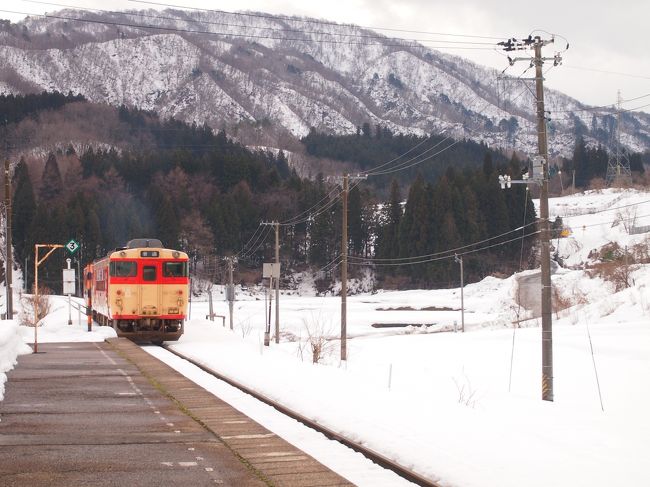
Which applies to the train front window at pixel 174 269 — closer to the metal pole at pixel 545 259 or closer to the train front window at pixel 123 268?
the train front window at pixel 123 268

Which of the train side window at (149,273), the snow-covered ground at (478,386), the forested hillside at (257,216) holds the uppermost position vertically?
the forested hillside at (257,216)

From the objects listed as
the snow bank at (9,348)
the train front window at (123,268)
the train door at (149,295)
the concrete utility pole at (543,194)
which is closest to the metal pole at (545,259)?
the concrete utility pole at (543,194)

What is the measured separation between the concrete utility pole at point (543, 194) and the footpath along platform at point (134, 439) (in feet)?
35.3

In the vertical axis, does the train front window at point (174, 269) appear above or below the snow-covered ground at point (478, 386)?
above

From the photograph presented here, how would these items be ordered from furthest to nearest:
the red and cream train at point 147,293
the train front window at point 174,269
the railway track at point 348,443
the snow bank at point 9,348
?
the train front window at point 174,269, the red and cream train at point 147,293, the snow bank at point 9,348, the railway track at point 348,443

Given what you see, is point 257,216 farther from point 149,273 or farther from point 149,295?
point 149,295

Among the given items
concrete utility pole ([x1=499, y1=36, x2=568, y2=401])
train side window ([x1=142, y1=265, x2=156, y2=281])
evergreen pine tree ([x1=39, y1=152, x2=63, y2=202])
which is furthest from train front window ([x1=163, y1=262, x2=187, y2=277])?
evergreen pine tree ([x1=39, y1=152, x2=63, y2=202])

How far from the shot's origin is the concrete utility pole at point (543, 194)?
80.0 feet

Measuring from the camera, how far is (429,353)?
42.0 meters

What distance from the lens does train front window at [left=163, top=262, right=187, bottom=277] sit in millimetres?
33656

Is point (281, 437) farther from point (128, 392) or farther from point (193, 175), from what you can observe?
point (193, 175)

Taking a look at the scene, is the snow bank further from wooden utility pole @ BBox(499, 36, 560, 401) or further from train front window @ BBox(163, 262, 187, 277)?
wooden utility pole @ BBox(499, 36, 560, 401)

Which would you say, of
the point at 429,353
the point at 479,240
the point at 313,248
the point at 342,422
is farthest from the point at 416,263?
the point at 342,422

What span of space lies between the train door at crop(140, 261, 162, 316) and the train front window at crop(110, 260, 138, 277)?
383 mm
